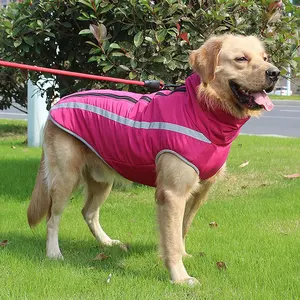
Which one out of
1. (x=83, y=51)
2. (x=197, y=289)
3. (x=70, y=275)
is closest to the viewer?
(x=197, y=289)

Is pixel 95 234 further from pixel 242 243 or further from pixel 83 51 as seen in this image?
pixel 83 51

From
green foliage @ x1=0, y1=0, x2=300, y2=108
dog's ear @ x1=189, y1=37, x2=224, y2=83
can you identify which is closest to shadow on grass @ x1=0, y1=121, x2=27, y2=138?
green foliage @ x1=0, y1=0, x2=300, y2=108

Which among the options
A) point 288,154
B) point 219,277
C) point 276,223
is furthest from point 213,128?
point 288,154

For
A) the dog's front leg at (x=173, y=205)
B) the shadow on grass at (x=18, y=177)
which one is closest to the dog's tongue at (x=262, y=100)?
the dog's front leg at (x=173, y=205)

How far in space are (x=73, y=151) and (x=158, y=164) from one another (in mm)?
926

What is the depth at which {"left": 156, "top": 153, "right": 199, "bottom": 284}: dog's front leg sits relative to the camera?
398 centimetres

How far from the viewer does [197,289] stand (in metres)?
3.83

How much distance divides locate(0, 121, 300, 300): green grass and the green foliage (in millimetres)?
1572

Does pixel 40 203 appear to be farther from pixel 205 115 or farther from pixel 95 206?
pixel 205 115

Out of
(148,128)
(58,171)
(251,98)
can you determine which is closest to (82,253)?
(58,171)

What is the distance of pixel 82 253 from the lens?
191 inches

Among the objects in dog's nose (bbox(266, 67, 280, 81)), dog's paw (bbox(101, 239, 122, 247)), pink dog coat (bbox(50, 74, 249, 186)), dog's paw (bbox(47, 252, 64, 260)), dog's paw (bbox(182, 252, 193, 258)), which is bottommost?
dog's paw (bbox(101, 239, 122, 247))

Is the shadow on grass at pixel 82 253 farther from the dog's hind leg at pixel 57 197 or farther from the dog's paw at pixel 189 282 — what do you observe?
the dog's paw at pixel 189 282

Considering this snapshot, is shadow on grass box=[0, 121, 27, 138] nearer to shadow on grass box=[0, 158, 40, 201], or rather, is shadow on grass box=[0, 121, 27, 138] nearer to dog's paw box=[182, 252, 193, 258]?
shadow on grass box=[0, 158, 40, 201]
